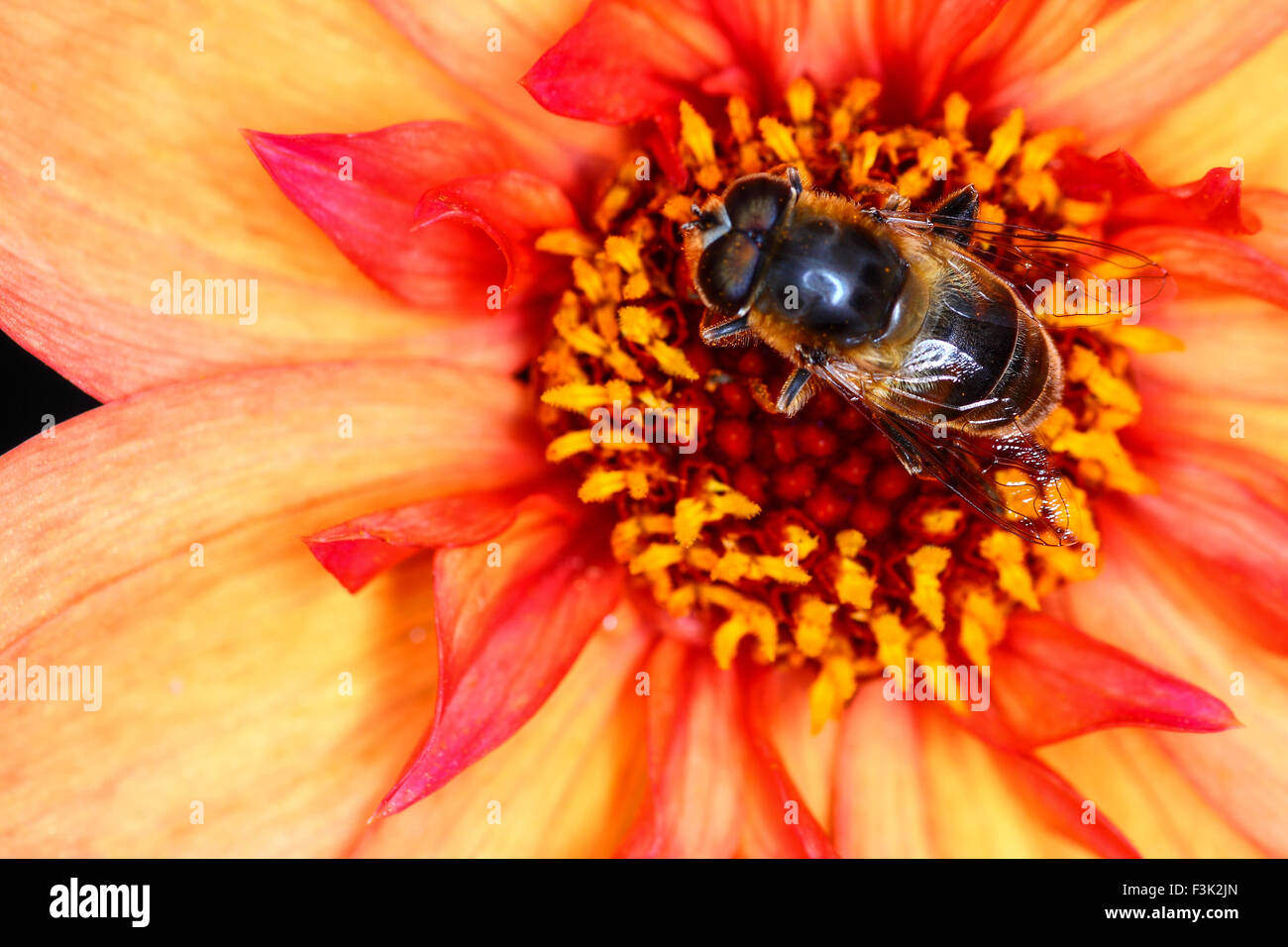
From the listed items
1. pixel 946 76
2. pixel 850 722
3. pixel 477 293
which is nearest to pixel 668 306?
pixel 477 293

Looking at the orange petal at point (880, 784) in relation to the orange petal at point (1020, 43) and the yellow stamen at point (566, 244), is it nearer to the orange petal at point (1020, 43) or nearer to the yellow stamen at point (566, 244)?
the yellow stamen at point (566, 244)

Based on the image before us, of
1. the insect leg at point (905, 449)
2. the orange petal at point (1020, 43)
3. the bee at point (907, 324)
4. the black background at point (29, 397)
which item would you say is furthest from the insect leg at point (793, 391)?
the black background at point (29, 397)

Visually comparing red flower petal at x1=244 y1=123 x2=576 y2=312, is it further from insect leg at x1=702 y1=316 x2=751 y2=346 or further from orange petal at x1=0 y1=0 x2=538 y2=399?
insect leg at x1=702 y1=316 x2=751 y2=346

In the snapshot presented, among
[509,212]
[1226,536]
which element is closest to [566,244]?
[509,212]

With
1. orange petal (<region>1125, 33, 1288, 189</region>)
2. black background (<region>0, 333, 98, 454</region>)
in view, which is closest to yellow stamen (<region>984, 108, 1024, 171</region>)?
orange petal (<region>1125, 33, 1288, 189</region>)

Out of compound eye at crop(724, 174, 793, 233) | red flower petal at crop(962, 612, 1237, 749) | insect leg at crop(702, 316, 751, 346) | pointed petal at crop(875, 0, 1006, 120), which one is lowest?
red flower petal at crop(962, 612, 1237, 749)

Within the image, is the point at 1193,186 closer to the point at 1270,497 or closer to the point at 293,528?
the point at 1270,497
